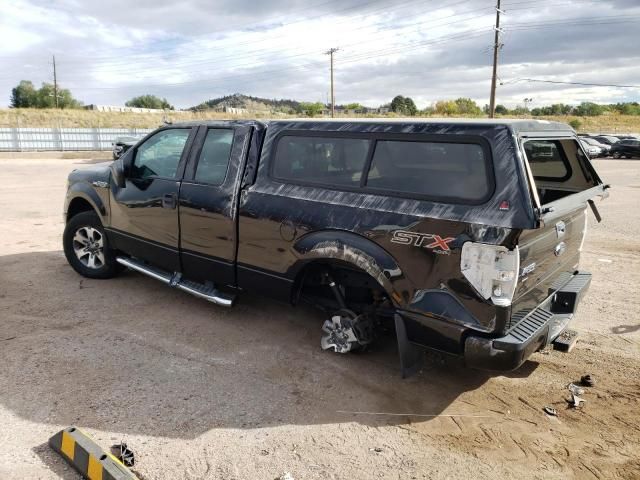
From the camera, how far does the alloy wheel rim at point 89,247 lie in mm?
5957

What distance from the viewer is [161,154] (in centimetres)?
523

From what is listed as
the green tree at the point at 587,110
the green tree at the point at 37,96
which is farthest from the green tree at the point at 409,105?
the green tree at the point at 37,96

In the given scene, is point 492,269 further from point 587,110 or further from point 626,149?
point 587,110

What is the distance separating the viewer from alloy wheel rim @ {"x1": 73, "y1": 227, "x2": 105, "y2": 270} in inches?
235

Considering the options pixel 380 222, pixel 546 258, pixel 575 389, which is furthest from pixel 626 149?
pixel 380 222

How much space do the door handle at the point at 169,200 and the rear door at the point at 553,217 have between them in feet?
10.3

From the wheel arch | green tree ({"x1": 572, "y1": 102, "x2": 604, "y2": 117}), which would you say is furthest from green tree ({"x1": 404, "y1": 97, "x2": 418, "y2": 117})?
the wheel arch

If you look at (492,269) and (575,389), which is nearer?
(492,269)

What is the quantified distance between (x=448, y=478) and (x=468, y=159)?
1.89m

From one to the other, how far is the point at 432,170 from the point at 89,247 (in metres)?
4.36

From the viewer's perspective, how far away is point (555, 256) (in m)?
3.74

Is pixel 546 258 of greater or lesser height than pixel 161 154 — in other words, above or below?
below

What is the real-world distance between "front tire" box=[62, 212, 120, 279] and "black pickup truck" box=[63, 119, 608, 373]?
1.55ft

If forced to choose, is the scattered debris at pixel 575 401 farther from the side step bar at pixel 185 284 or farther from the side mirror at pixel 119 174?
the side mirror at pixel 119 174
